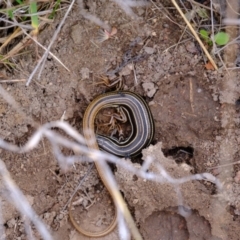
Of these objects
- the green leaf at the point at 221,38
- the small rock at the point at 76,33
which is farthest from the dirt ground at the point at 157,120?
the green leaf at the point at 221,38

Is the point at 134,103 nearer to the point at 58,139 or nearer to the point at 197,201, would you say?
the point at 58,139

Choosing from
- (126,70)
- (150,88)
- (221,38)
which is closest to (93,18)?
(126,70)

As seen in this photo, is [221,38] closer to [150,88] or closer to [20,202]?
[150,88]

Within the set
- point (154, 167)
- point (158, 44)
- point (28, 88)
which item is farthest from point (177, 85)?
point (28, 88)

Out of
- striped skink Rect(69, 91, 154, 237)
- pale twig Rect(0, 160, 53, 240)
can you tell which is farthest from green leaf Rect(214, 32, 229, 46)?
pale twig Rect(0, 160, 53, 240)

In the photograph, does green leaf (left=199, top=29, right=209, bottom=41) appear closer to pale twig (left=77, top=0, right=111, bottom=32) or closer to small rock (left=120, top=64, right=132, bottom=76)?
small rock (left=120, top=64, right=132, bottom=76)

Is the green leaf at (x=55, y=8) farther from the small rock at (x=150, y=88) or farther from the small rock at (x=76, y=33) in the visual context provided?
the small rock at (x=150, y=88)
